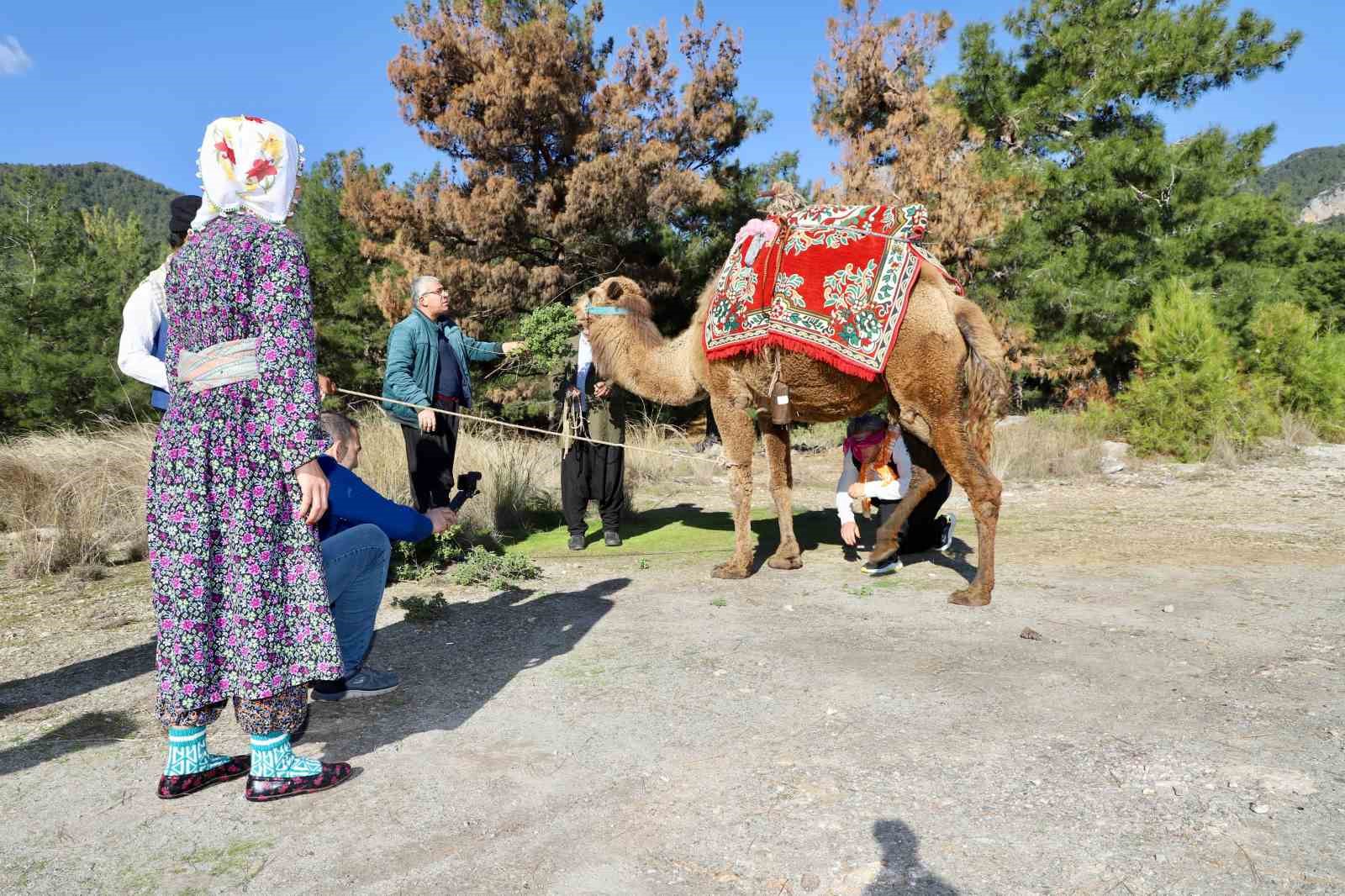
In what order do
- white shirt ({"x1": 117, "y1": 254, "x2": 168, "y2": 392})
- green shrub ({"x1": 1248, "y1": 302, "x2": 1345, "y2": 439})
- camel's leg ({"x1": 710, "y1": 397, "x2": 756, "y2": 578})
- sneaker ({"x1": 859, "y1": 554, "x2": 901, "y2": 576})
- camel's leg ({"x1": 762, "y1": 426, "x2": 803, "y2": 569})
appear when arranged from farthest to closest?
green shrub ({"x1": 1248, "y1": 302, "x2": 1345, "y2": 439}), camel's leg ({"x1": 762, "y1": 426, "x2": 803, "y2": 569}), camel's leg ({"x1": 710, "y1": 397, "x2": 756, "y2": 578}), sneaker ({"x1": 859, "y1": 554, "x2": 901, "y2": 576}), white shirt ({"x1": 117, "y1": 254, "x2": 168, "y2": 392})

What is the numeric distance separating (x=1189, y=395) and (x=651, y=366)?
28.6 feet

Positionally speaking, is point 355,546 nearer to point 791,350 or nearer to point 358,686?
point 358,686

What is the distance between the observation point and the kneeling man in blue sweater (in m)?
3.68

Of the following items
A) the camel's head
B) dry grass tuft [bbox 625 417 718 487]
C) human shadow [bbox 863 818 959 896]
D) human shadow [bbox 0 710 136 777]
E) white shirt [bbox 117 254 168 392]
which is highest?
the camel's head

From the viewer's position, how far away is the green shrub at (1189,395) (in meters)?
11.6

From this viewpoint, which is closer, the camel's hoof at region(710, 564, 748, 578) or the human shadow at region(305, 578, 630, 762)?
the human shadow at region(305, 578, 630, 762)

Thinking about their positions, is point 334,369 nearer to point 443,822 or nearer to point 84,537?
point 84,537

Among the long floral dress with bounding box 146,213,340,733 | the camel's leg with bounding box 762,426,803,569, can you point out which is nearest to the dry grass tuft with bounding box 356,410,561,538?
the camel's leg with bounding box 762,426,803,569

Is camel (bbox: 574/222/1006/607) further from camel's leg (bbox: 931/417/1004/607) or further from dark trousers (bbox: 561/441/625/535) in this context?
dark trousers (bbox: 561/441/625/535)

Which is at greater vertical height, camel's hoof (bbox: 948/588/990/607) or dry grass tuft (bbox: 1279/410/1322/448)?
dry grass tuft (bbox: 1279/410/1322/448)

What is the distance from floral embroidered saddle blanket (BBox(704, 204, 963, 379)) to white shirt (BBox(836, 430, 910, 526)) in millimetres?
1156

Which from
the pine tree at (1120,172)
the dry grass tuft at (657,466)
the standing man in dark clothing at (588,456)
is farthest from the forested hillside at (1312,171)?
the standing man in dark clothing at (588,456)

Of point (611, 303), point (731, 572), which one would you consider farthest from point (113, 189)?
point (731, 572)

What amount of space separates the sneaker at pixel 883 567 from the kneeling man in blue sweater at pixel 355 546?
314cm
